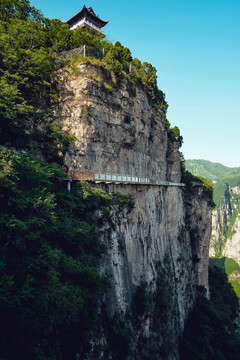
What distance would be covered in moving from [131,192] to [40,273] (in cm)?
1264

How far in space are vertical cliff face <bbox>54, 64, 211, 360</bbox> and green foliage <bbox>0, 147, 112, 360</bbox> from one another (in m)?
3.07

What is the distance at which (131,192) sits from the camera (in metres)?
20.7

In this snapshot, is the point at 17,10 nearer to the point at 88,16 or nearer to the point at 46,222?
the point at 88,16

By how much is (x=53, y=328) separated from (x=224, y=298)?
157ft

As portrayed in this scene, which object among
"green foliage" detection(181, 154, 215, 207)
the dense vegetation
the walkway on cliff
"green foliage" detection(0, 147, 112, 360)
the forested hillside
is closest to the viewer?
"green foliage" detection(0, 147, 112, 360)

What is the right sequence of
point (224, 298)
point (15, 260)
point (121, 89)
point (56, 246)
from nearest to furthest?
point (15, 260) < point (56, 246) < point (121, 89) < point (224, 298)

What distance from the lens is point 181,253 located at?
33.2m

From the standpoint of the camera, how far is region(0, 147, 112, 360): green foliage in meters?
7.84

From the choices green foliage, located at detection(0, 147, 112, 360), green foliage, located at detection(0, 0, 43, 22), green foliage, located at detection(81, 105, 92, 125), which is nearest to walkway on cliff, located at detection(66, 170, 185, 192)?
green foliage, located at detection(0, 147, 112, 360)

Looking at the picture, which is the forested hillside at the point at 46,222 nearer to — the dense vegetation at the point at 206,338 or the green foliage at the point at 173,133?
the dense vegetation at the point at 206,338

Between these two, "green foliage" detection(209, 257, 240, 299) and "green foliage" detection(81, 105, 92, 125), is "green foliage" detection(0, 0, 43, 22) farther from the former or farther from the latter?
"green foliage" detection(209, 257, 240, 299)

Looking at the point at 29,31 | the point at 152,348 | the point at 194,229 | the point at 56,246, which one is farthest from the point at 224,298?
the point at 29,31

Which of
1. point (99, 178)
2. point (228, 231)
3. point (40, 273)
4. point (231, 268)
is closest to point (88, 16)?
point (99, 178)

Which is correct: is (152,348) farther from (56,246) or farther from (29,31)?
(29,31)
